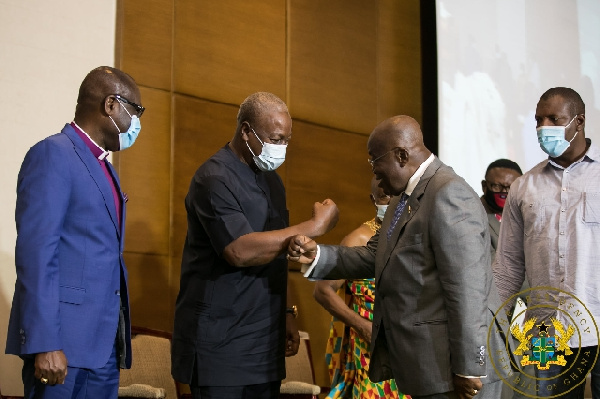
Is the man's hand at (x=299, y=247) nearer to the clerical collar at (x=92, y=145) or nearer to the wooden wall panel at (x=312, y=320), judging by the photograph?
the clerical collar at (x=92, y=145)

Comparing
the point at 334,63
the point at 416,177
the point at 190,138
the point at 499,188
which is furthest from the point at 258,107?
the point at 334,63

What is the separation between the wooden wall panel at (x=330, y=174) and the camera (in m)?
5.39

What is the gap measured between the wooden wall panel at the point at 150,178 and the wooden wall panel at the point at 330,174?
1002mm

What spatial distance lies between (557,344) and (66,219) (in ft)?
6.86

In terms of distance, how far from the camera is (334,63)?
227 inches

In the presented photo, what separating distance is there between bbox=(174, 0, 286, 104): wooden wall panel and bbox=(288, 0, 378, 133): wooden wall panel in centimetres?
15

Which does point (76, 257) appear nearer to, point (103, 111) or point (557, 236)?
point (103, 111)

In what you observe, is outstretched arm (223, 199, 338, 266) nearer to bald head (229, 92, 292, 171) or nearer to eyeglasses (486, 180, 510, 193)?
bald head (229, 92, 292, 171)

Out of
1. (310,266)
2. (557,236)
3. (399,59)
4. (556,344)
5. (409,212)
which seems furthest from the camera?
(399,59)

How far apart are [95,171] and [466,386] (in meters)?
1.44

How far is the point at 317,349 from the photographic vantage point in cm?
537

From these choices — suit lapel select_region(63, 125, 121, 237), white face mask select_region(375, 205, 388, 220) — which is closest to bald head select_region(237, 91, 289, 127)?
suit lapel select_region(63, 125, 121, 237)

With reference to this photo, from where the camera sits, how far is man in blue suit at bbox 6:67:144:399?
2404 mm

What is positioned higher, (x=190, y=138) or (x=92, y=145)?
(x=190, y=138)
